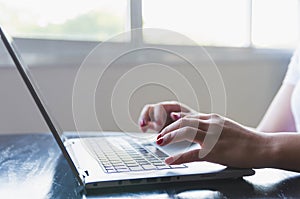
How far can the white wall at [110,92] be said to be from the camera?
1580mm

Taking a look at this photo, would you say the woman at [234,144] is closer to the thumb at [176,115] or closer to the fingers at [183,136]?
the fingers at [183,136]

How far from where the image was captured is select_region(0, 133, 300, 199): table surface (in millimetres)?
626

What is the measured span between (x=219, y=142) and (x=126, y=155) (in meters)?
0.19

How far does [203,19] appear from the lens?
2006mm

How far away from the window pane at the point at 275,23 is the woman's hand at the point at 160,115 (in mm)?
1155

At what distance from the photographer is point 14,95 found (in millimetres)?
1589

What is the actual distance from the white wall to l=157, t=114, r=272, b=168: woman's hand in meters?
0.48

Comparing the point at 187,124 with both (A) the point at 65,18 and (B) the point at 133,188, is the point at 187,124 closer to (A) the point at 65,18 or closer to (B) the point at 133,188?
(B) the point at 133,188

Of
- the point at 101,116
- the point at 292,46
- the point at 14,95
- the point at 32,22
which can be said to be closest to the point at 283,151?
the point at 101,116

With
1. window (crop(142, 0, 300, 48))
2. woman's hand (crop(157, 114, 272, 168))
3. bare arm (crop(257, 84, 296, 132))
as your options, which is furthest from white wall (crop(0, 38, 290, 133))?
woman's hand (crop(157, 114, 272, 168))

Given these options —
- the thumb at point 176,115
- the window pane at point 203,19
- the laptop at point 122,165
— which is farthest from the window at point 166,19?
the laptop at point 122,165

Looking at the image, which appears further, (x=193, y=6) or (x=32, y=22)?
(x=193, y=6)

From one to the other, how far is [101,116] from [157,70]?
282 mm

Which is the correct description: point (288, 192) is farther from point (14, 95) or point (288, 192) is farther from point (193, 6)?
point (193, 6)
